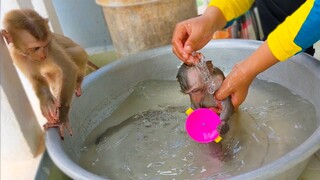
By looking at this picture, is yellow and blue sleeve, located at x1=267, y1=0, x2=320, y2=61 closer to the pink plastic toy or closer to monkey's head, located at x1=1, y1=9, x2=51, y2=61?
the pink plastic toy

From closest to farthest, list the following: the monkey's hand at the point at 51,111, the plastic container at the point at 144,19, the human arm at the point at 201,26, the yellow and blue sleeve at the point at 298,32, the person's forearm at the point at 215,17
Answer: the yellow and blue sleeve at the point at 298,32
the monkey's hand at the point at 51,111
the human arm at the point at 201,26
the person's forearm at the point at 215,17
the plastic container at the point at 144,19

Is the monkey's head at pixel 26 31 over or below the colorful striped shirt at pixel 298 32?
over

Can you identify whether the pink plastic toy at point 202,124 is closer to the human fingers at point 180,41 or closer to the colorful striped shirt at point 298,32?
the human fingers at point 180,41

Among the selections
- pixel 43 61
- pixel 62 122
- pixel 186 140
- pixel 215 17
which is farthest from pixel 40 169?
pixel 215 17

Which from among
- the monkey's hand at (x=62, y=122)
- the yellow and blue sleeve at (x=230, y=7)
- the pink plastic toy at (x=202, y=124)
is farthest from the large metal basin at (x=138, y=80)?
the pink plastic toy at (x=202, y=124)

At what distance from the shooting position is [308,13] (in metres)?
0.96

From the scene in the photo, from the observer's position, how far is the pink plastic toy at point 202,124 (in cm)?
120

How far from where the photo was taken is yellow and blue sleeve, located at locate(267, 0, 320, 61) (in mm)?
961

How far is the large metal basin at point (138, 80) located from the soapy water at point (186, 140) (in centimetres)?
4

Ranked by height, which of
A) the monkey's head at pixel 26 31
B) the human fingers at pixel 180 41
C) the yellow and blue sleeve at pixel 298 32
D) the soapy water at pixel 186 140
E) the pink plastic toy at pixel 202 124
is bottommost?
the soapy water at pixel 186 140

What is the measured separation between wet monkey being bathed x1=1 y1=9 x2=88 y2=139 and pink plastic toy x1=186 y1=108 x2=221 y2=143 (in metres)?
0.39

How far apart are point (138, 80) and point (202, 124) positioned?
461mm

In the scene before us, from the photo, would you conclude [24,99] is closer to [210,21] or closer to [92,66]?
[92,66]

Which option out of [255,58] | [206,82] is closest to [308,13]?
[255,58]
